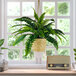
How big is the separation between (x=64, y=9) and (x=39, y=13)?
19.0 inches

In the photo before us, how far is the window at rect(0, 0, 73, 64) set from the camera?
334 centimetres

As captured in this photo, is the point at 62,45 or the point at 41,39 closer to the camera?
the point at 41,39

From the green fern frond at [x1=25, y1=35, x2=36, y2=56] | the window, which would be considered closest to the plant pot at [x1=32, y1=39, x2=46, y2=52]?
the green fern frond at [x1=25, y1=35, x2=36, y2=56]

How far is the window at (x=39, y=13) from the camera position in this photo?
3338 mm

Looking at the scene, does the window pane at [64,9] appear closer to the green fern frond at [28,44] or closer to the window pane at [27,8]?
the window pane at [27,8]

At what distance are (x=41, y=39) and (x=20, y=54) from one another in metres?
0.66

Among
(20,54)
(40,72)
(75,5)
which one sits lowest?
(40,72)

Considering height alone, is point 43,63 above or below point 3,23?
below

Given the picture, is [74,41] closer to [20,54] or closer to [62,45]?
[62,45]

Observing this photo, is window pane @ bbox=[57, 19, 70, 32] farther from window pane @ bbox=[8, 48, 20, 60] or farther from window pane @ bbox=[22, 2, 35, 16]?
window pane @ bbox=[8, 48, 20, 60]

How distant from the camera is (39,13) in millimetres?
3322

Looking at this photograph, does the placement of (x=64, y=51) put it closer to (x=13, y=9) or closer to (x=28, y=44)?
(x=28, y=44)

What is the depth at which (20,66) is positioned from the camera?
3.12 metres

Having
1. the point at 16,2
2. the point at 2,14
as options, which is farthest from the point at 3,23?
the point at 16,2
